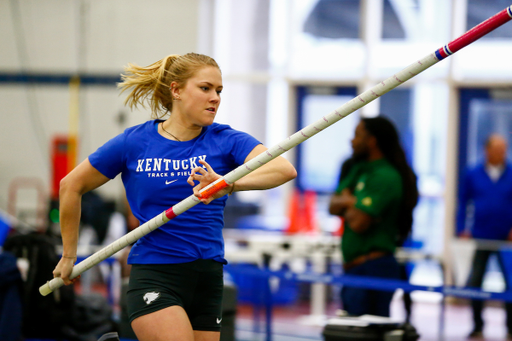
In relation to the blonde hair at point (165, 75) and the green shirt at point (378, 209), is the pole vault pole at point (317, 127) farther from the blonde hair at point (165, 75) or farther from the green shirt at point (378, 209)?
the green shirt at point (378, 209)

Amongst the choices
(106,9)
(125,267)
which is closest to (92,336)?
(125,267)

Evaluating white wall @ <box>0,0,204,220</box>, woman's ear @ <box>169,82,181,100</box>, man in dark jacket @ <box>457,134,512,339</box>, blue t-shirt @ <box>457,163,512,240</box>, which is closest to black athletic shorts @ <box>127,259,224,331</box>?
woman's ear @ <box>169,82,181,100</box>

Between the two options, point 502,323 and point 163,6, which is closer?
point 502,323

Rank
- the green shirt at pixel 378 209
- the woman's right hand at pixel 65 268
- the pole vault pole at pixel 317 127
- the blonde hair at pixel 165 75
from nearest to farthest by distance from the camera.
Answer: the pole vault pole at pixel 317 127
the blonde hair at pixel 165 75
the woman's right hand at pixel 65 268
the green shirt at pixel 378 209

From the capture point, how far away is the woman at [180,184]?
187 centimetres

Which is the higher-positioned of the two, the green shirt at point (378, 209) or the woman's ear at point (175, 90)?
the woman's ear at point (175, 90)

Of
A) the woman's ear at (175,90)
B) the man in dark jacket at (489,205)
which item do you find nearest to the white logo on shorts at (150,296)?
the woman's ear at (175,90)

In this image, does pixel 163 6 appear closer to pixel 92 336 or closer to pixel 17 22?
pixel 17 22

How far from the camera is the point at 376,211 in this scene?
3.20m

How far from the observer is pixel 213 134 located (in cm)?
200

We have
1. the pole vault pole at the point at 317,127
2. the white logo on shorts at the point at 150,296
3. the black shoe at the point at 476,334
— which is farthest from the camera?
the black shoe at the point at 476,334

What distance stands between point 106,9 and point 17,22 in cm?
150

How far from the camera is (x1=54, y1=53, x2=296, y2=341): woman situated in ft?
6.13

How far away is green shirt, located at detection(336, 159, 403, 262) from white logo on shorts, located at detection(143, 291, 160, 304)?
160 centimetres
